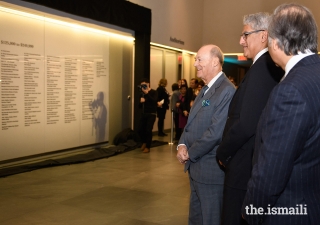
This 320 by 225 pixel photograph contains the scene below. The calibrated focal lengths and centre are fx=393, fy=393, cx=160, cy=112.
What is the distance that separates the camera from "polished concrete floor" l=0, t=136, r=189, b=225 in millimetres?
4551

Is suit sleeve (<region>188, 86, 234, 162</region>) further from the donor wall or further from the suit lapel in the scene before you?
the donor wall

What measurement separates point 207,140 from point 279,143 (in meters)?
1.46

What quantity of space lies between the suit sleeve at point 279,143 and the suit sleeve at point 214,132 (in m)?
1.35

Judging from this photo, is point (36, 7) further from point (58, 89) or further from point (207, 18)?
point (207, 18)

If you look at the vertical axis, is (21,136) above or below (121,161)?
above

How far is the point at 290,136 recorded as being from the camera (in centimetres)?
159

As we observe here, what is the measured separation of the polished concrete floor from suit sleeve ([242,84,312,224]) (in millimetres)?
2927

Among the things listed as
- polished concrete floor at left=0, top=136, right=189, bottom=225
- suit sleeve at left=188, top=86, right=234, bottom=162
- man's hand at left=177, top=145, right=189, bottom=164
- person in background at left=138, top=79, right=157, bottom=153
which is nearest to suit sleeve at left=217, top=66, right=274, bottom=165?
suit sleeve at left=188, top=86, right=234, bottom=162

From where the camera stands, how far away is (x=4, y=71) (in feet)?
23.7

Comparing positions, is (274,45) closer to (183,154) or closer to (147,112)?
(183,154)

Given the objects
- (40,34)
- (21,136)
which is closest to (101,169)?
(21,136)

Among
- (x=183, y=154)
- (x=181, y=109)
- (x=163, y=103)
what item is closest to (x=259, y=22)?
(x=183, y=154)

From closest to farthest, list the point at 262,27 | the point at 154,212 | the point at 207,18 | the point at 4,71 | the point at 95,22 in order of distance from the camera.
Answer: the point at 262,27, the point at 154,212, the point at 4,71, the point at 95,22, the point at 207,18

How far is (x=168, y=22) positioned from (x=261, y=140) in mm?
11607
